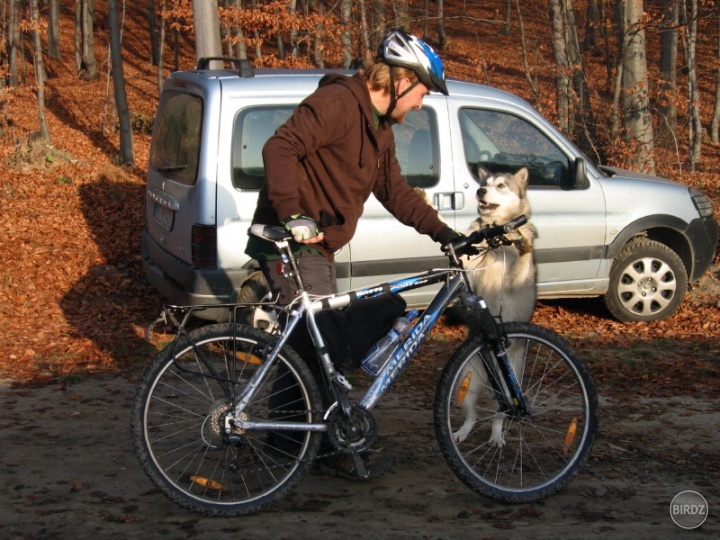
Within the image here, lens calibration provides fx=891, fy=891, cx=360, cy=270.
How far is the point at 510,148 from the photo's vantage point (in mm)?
7684

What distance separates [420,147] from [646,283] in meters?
2.61

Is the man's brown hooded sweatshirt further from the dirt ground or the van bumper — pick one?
the van bumper

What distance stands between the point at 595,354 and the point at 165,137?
4.03 meters

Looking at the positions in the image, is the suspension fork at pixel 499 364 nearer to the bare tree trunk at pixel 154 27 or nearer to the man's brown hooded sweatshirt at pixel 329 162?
the man's brown hooded sweatshirt at pixel 329 162

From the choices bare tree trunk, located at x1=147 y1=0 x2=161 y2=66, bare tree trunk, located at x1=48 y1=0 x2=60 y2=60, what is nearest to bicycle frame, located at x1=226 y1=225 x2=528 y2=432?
bare tree trunk, located at x1=147 y1=0 x2=161 y2=66

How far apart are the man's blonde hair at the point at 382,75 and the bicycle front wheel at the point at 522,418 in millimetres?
1242

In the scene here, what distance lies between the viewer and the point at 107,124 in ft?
71.7

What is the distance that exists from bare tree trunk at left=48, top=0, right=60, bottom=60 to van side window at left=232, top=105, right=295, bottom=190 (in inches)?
1060

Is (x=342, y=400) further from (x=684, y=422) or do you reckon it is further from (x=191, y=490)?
(x=684, y=422)

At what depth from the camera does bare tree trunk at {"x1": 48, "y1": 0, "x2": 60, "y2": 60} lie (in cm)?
3138

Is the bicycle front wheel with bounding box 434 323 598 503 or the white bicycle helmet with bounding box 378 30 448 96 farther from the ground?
the white bicycle helmet with bounding box 378 30 448 96

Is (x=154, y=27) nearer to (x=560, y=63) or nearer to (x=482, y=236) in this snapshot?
(x=560, y=63)

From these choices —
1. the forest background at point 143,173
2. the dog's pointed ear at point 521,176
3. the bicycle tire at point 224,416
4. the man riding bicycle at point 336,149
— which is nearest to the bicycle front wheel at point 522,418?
the man riding bicycle at point 336,149

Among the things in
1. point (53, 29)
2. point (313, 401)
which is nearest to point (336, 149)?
point (313, 401)
